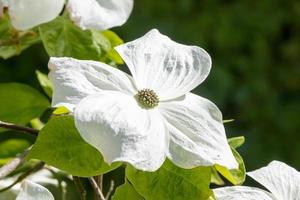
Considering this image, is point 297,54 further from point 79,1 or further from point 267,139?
point 79,1

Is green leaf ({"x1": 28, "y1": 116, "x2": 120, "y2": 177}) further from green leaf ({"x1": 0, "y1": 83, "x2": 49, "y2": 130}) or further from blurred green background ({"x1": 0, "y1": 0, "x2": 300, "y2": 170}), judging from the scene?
blurred green background ({"x1": 0, "y1": 0, "x2": 300, "y2": 170})

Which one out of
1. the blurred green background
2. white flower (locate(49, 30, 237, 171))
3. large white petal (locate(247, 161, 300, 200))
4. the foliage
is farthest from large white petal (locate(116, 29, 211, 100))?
the blurred green background

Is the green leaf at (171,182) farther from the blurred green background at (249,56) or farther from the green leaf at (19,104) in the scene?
the blurred green background at (249,56)

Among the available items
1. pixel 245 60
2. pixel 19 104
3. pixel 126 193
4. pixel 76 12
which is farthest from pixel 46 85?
pixel 245 60

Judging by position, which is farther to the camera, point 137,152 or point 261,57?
point 261,57

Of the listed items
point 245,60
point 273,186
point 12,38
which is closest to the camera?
point 273,186

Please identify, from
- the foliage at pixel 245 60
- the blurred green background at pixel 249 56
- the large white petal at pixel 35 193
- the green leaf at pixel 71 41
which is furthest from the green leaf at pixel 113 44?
the blurred green background at pixel 249 56

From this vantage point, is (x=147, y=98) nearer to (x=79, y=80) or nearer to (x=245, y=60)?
(x=79, y=80)

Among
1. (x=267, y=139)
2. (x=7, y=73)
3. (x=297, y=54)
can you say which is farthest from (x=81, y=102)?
(x=297, y=54)
